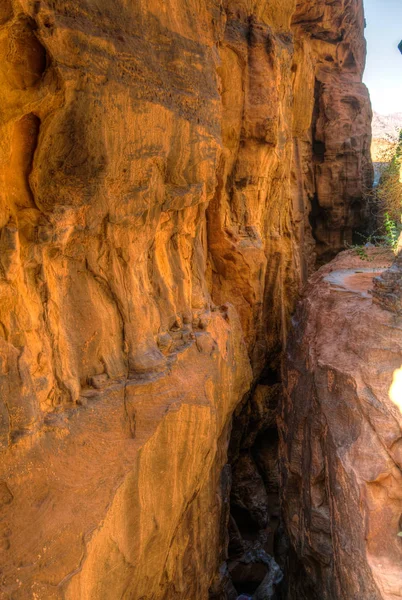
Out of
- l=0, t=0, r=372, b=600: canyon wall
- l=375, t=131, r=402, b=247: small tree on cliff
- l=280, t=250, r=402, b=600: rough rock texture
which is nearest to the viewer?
l=0, t=0, r=372, b=600: canyon wall

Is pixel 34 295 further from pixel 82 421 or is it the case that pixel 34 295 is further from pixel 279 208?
pixel 279 208

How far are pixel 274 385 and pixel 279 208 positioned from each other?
4.14 m

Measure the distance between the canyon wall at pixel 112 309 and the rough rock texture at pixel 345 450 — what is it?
112 cm

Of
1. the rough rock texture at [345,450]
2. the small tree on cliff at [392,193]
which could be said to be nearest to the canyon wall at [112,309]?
the rough rock texture at [345,450]

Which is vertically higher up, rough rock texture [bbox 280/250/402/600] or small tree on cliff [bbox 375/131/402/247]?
small tree on cliff [bbox 375/131/402/247]

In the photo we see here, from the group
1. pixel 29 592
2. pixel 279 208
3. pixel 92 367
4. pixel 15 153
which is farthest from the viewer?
pixel 279 208

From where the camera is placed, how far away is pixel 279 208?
435 inches

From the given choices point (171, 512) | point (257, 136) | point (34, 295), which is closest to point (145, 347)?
point (34, 295)

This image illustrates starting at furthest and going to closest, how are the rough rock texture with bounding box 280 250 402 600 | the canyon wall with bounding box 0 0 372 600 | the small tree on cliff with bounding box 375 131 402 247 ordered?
the small tree on cliff with bounding box 375 131 402 247, the rough rock texture with bounding box 280 250 402 600, the canyon wall with bounding box 0 0 372 600

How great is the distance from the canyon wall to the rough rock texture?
1.12 metres

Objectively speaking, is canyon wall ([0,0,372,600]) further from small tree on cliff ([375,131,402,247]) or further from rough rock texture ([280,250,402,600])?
small tree on cliff ([375,131,402,247])

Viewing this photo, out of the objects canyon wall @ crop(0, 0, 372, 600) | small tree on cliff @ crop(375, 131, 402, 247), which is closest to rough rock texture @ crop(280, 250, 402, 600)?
canyon wall @ crop(0, 0, 372, 600)

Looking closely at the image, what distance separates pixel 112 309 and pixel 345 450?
307 cm

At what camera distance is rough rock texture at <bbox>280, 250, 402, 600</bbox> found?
16.0 feet
